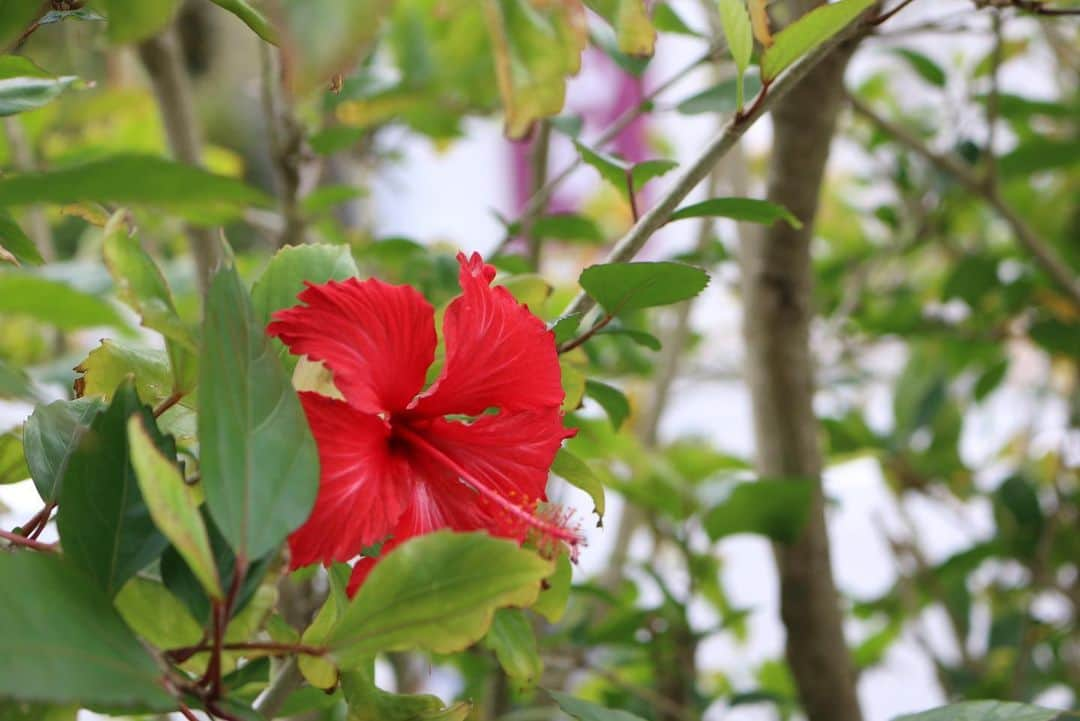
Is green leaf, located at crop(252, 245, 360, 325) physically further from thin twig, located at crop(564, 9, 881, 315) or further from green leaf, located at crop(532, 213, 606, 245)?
green leaf, located at crop(532, 213, 606, 245)

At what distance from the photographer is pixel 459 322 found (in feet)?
1.13

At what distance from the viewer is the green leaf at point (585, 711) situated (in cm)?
34

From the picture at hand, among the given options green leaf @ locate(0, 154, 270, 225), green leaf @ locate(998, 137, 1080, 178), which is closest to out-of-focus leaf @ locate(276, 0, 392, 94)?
green leaf @ locate(0, 154, 270, 225)

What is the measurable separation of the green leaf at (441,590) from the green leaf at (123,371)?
12 cm

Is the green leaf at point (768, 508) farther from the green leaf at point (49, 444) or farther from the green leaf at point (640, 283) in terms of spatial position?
the green leaf at point (49, 444)

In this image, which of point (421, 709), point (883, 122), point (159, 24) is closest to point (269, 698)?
point (421, 709)

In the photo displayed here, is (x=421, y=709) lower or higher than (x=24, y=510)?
lower

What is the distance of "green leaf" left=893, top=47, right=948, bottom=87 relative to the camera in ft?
2.93

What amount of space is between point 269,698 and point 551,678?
56cm

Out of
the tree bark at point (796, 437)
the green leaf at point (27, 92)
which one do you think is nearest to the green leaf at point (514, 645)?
the green leaf at point (27, 92)

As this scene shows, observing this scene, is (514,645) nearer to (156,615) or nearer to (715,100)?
(156,615)

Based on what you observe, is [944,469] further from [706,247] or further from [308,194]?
[308,194]

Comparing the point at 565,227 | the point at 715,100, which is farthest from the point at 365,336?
the point at 565,227

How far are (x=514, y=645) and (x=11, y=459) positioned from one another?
0.61ft
